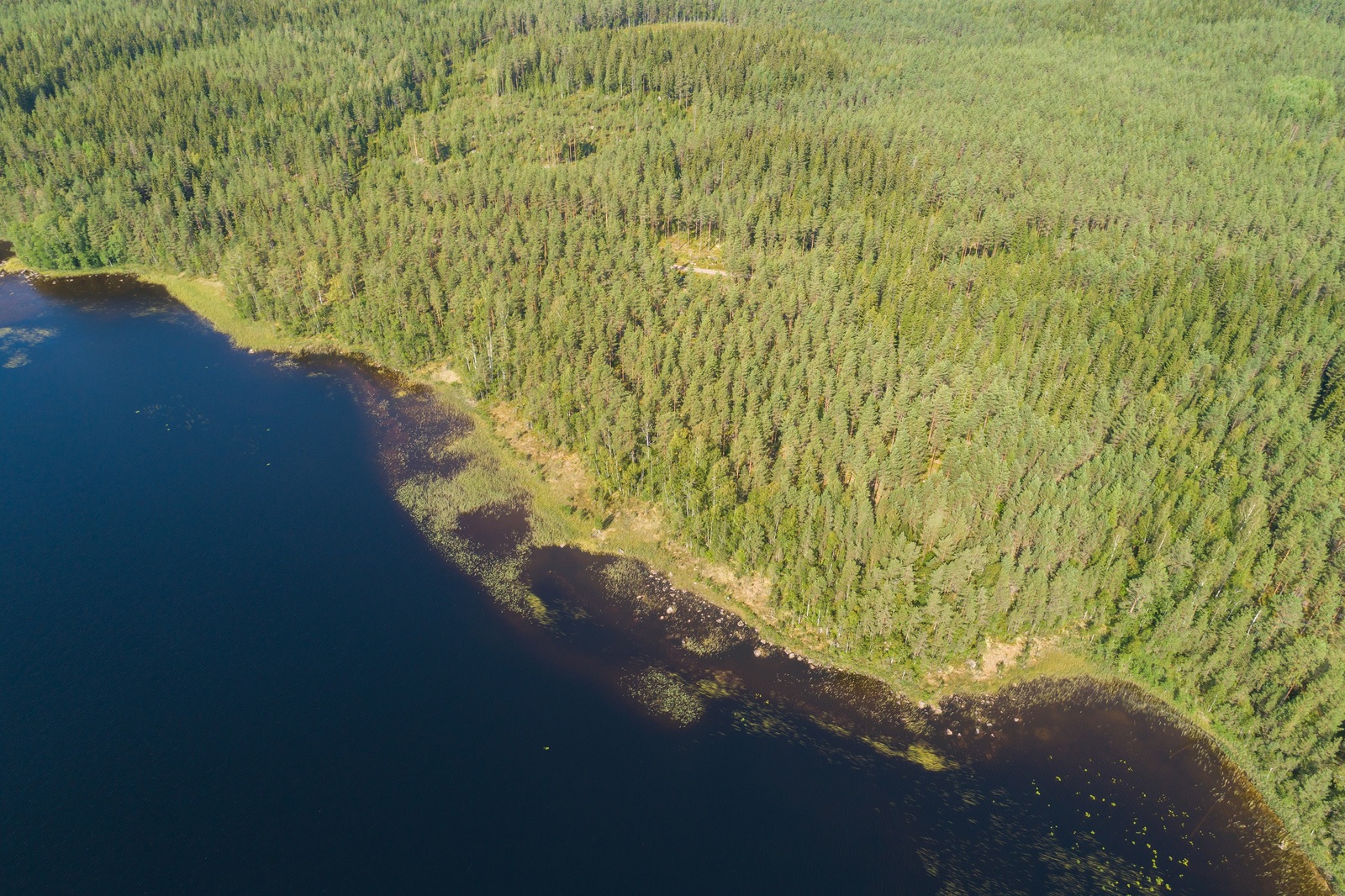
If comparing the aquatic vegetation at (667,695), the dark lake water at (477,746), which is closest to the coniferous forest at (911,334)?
the dark lake water at (477,746)

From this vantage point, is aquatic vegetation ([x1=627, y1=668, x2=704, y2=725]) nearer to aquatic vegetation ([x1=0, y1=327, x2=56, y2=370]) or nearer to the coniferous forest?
the coniferous forest

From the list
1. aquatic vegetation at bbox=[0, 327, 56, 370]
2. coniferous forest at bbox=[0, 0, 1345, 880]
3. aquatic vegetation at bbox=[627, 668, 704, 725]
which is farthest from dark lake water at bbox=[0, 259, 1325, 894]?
aquatic vegetation at bbox=[0, 327, 56, 370]

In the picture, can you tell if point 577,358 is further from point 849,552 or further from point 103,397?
point 103,397

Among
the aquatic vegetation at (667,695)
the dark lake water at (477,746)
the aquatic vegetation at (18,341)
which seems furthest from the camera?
the aquatic vegetation at (18,341)

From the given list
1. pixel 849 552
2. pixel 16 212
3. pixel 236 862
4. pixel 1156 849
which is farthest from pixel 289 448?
pixel 16 212

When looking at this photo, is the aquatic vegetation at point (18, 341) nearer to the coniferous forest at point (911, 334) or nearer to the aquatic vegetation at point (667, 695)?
the coniferous forest at point (911, 334)

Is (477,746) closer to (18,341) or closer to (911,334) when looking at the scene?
(911,334)
